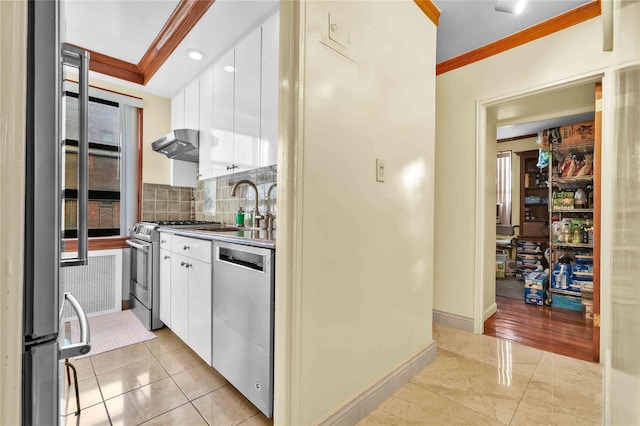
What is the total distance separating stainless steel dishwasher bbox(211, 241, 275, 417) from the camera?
1.37 m

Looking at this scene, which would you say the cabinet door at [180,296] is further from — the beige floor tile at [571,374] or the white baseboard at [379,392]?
the beige floor tile at [571,374]

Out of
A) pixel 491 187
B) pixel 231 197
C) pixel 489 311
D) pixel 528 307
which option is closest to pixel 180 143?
pixel 231 197

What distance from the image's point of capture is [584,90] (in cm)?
Answer: 234

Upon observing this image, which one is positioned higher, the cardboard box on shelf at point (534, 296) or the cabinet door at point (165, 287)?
the cabinet door at point (165, 287)

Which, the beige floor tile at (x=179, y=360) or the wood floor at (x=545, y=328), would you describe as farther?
the wood floor at (x=545, y=328)

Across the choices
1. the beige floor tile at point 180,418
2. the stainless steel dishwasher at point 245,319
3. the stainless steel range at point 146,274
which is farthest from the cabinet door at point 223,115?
the beige floor tile at point 180,418

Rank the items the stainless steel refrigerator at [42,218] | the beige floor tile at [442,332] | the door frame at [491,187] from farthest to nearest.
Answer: the beige floor tile at [442,332] → the door frame at [491,187] → the stainless steel refrigerator at [42,218]

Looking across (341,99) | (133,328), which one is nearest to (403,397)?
(341,99)

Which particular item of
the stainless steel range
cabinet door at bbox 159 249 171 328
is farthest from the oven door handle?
cabinet door at bbox 159 249 171 328

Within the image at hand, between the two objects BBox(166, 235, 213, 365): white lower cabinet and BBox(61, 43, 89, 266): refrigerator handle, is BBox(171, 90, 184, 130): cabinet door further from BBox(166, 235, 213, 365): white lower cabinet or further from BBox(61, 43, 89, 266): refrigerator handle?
BBox(61, 43, 89, 266): refrigerator handle

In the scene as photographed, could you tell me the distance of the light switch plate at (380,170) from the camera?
1.58 metres

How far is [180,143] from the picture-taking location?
284 cm

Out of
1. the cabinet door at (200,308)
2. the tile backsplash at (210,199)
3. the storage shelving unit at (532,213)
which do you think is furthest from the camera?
the storage shelving unit at (532,213)

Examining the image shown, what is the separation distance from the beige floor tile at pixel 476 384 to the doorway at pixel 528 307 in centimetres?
67
